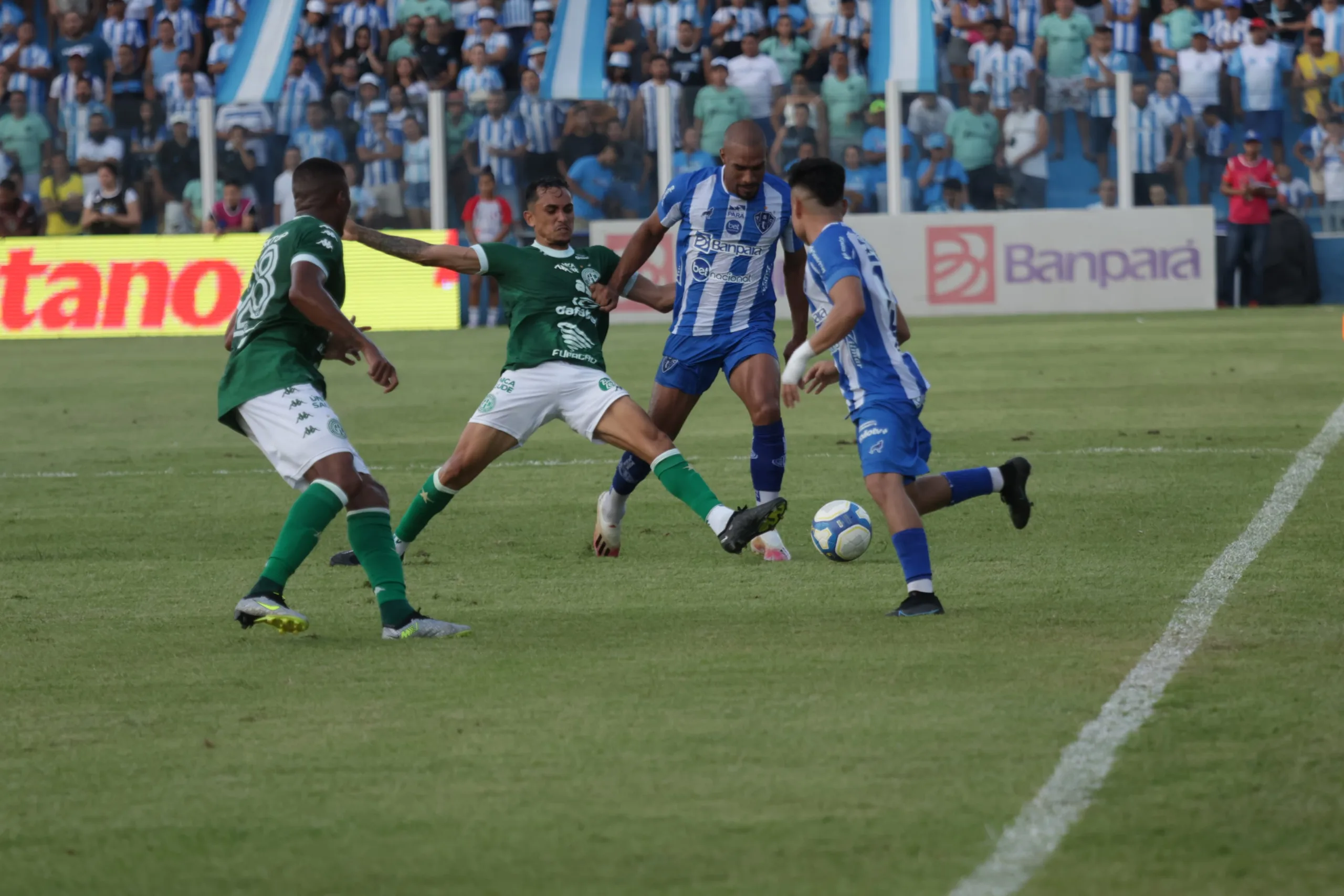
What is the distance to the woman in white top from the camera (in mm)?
21547

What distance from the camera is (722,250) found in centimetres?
814

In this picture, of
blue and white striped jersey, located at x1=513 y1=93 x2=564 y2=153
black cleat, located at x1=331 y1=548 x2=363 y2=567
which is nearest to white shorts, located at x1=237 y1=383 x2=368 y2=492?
black cleat, located at x1=331 y1=548 x2=363 y2=567

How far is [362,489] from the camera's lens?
609 centimetres

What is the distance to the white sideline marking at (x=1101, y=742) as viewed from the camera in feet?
11.5

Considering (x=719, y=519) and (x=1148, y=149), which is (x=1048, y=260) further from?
(x=719, y=519)

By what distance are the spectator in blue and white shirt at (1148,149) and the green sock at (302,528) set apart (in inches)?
682

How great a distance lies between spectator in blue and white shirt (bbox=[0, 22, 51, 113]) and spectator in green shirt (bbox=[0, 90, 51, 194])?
1165 millimetres

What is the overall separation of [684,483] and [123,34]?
21.5 meters

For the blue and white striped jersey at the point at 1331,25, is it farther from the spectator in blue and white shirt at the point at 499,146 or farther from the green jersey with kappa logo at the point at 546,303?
the green jersey with kappa logo at the point at 546,303

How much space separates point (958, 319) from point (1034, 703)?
53.6 feet

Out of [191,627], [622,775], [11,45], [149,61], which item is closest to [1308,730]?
[622,775]

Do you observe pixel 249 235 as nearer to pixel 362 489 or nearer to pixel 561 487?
pixel 561 487

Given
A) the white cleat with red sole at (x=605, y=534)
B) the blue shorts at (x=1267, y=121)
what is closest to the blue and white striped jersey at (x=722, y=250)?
the white cleat with red sole at (x=605, y=534)

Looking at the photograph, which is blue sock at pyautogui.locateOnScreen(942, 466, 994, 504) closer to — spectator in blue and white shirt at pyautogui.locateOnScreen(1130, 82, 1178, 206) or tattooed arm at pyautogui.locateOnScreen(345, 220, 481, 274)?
tattooed arm at pyautogui.locateOnScreen(345, 220, 481, 274)
